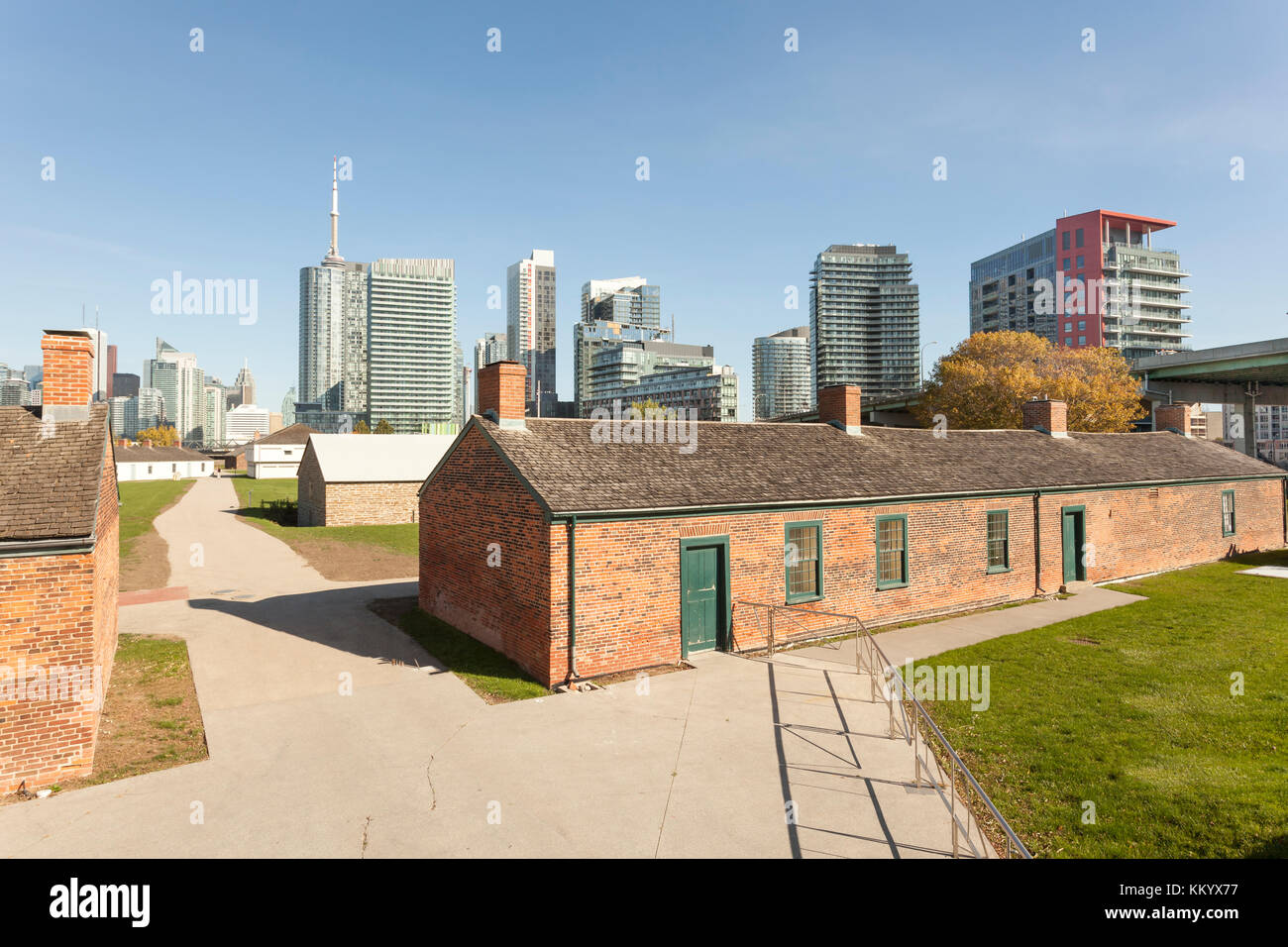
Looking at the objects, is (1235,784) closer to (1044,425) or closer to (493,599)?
(493,599)

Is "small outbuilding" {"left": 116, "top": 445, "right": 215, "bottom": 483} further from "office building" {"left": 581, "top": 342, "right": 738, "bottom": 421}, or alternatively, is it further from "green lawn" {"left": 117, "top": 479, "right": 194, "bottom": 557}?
"office building" {"left": 581, "top": 342, "right": 738, "bottom": 421}

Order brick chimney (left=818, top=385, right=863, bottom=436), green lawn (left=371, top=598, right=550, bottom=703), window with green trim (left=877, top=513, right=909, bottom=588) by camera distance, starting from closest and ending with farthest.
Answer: green lawn (left=371, top=598, right=550, bottom=703) → window with green trim (left=877, top=513, right=909, bottom=588) → brick chimney (left=818, top=385, right=863, bottom=436)

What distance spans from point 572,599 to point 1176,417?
37.3 meters

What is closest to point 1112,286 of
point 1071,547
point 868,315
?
point 868,315

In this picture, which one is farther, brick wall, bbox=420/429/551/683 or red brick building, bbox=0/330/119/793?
brick wall, bbox=420/429/551/683

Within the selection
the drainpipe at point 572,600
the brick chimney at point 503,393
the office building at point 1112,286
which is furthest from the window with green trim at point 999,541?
the office building at point 1112,286

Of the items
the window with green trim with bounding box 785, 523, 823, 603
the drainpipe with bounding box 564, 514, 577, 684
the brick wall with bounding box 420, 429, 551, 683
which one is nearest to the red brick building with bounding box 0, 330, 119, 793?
the brick wall with bounding box 420, 429, 551, 683

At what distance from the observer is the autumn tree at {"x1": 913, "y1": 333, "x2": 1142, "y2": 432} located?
142 feet

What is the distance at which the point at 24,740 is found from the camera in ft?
30.7

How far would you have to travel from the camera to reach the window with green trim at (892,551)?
61.2 ft

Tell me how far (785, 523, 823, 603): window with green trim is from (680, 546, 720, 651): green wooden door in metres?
2.21

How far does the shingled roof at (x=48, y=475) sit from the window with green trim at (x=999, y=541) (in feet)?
72.8
